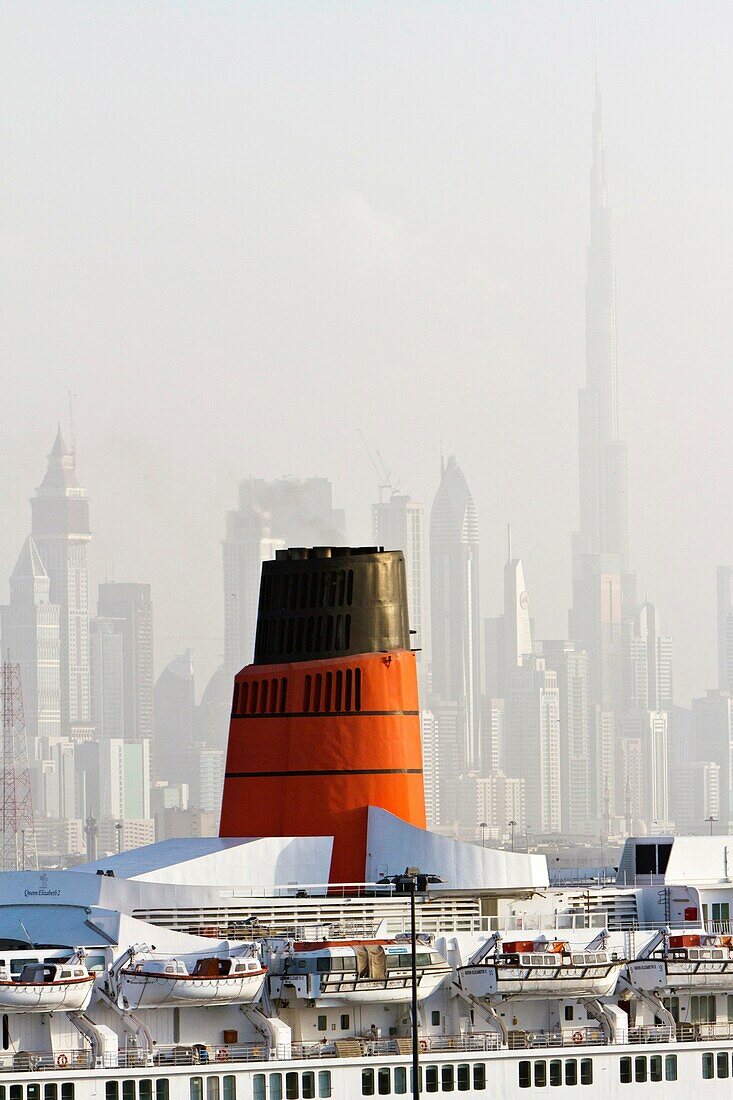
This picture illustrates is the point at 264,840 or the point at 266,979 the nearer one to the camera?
the point at 266,979

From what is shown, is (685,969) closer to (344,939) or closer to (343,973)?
(344,939)

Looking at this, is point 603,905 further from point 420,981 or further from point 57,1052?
point 57,1052

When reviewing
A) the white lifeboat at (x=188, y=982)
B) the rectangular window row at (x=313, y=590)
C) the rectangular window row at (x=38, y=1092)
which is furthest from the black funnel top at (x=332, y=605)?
the rectangular window row at (x=38, y=1092)

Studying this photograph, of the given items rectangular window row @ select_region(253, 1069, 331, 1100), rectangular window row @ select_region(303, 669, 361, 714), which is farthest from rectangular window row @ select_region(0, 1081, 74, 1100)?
rectangular window row @ select_region(303, 669, 361, 714)

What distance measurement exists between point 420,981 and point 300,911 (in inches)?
137

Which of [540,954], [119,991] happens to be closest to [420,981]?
[540,954]

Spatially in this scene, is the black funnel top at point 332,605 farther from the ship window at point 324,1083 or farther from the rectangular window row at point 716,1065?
the ship window at point 324,1083

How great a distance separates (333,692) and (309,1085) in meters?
11.0

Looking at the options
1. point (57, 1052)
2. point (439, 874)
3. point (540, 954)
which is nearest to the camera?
point (57, 1052)

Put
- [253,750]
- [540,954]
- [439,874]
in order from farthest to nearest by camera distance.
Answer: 1. [253,750]
2. [439,874]
3. [540,954]

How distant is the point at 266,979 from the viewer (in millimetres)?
43906

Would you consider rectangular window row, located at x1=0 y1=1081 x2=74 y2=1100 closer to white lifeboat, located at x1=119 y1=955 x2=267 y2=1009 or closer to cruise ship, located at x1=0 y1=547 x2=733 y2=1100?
cruise ship, located at x1=0 y1=547 x2=733 y2=1100

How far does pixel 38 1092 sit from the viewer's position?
41031mm

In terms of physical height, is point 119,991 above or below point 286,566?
below
